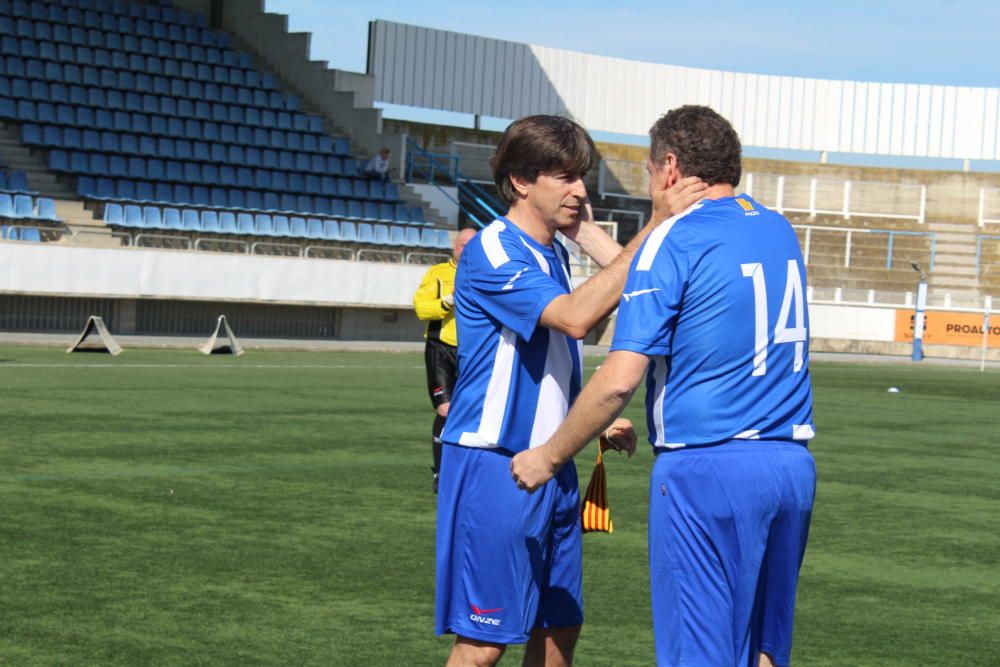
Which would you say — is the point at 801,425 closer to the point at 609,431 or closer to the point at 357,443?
the point at 609,431

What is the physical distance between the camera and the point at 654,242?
12.7 feet

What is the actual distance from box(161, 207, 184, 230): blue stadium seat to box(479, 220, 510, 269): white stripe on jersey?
2496 centimetres

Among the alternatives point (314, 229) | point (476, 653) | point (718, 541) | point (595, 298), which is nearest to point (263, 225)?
point (314, 229)

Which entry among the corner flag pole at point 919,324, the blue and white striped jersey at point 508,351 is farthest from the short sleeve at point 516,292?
the corner flag pole at point 919,324

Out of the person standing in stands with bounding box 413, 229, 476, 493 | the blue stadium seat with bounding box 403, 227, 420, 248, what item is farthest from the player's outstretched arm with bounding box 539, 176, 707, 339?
the blue stadium seat with bounding box 403, 227, 420, 248

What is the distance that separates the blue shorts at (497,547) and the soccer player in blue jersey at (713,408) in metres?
0.32

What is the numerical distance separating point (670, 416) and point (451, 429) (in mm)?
765

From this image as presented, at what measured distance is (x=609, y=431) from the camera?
4.63 metres

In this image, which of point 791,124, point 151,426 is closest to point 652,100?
point 791,124

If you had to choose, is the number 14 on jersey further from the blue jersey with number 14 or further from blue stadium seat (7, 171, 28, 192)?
blue stadium seat (7, 171, 28, 192)

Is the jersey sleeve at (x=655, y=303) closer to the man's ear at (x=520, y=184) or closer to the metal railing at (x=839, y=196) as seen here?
the man's ear at (x=520, y=184)

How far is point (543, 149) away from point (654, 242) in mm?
594

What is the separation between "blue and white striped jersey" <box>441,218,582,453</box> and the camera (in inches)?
168

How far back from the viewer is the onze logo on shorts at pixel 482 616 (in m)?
4.24
